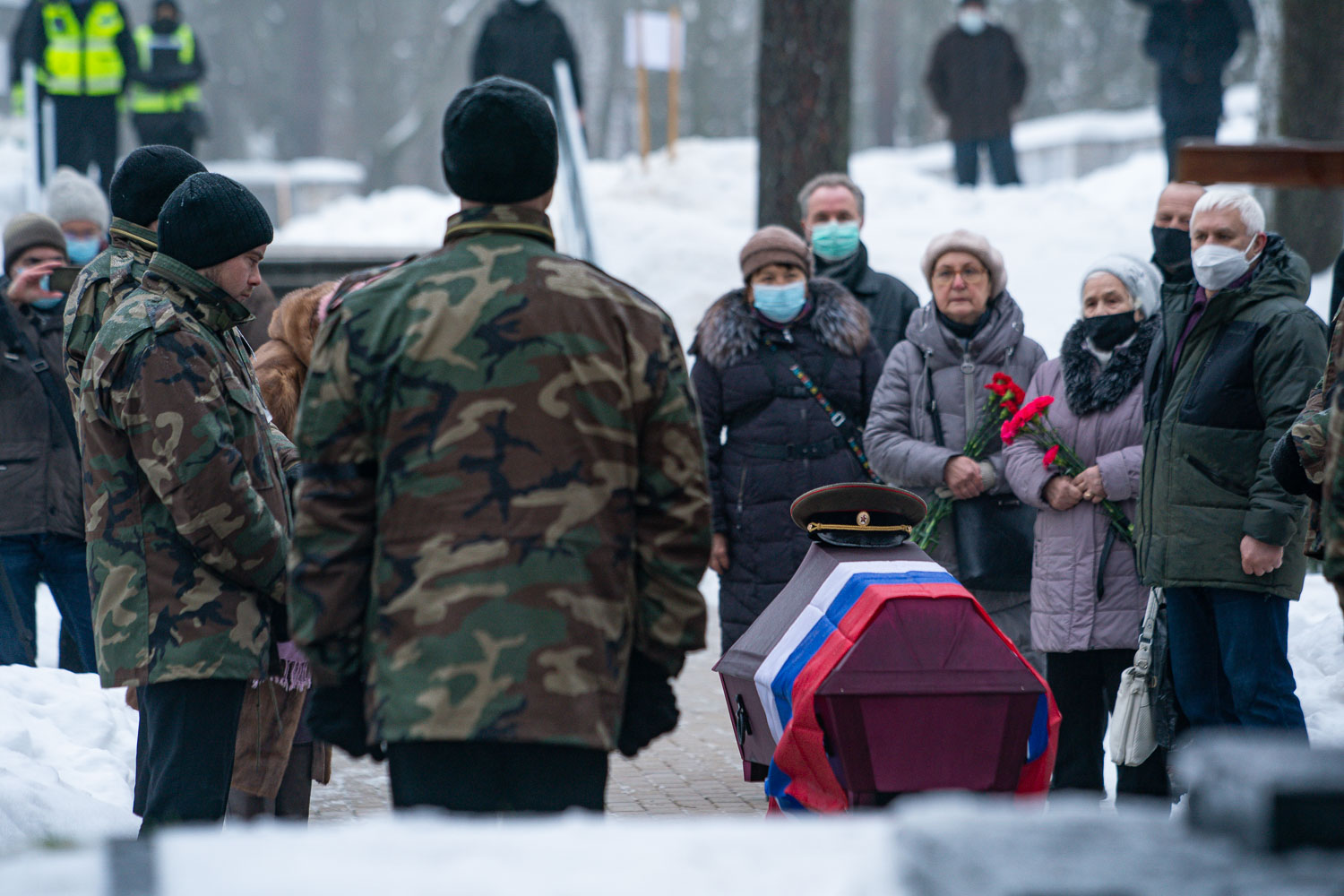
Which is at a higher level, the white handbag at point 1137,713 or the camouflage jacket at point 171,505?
the camouflage jacket at point 171,505

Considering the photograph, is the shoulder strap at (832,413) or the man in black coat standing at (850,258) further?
the man in black coat standing at (850,258)

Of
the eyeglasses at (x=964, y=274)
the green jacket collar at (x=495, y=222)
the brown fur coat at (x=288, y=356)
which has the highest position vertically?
the green jacket collar at (x=495, y=222)

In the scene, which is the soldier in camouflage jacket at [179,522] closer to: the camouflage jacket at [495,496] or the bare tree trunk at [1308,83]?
the camouflage jacket at [495,496]

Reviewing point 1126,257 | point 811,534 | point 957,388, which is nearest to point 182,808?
point 811,534

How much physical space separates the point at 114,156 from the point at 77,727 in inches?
383

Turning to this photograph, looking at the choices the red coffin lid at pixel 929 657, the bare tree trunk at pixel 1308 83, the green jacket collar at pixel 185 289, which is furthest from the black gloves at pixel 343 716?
the bare tree trunk at pixel 1308 83

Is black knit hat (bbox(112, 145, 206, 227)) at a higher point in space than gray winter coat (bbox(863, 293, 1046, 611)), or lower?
higher

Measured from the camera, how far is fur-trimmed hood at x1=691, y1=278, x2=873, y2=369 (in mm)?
5934

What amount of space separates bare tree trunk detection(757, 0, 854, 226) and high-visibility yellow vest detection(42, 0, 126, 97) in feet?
18.7

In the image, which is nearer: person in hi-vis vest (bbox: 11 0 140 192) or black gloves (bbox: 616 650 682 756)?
black gloves (bbox: 616 650 682 756)

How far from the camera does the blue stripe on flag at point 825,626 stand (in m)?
4.18

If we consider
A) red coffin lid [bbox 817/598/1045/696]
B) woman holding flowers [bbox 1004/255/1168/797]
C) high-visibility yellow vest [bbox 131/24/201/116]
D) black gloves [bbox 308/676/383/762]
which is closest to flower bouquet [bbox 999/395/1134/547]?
woman holding flowers [bbox 1004/255/1168/797]

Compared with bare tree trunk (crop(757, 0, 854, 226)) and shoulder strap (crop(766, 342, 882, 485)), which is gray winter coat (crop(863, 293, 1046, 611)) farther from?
bare tree trunk (crop(757, 0, 854, 226))

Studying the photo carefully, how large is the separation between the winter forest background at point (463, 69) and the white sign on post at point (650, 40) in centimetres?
1668
